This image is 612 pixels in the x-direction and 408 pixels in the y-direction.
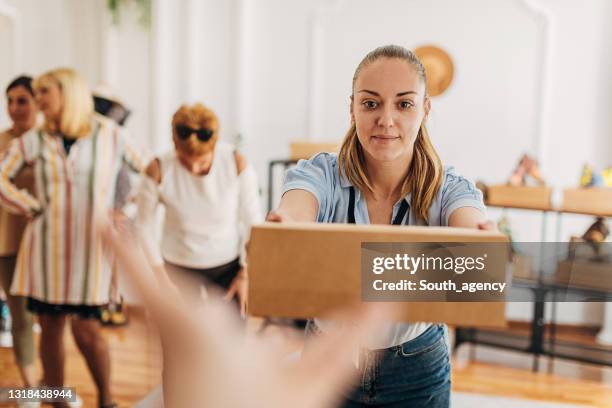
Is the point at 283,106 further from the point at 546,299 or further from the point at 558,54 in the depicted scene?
the point at 546,299

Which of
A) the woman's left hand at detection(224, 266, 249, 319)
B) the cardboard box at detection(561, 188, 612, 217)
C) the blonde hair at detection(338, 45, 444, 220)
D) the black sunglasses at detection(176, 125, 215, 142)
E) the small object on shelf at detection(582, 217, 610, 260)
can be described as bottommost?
the woman's left hand at detection(224, 266, 249, 319)

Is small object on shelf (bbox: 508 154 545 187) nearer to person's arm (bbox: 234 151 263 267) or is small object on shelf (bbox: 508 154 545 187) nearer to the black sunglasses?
person's arm (bbox: 234 151 263 267)

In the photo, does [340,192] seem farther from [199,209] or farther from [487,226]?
[199,209]

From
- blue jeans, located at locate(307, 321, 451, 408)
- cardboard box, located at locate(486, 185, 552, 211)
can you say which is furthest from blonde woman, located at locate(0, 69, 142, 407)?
cardboard box, located at locate(486, 185, 552, 211)

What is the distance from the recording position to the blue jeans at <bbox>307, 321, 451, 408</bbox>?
0.89 metres

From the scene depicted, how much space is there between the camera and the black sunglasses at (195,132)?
144 centimetres

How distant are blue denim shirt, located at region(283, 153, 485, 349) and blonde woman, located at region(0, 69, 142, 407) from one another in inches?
39.5

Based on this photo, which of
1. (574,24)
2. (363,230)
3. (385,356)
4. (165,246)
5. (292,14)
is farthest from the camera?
(292,14)

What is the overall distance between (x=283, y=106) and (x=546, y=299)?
1.46m

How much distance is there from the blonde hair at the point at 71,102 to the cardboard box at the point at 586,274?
1746 mm

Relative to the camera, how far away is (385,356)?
89 cm

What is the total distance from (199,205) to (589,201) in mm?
1044

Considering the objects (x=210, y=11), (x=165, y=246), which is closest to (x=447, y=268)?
(x=165, y=246)

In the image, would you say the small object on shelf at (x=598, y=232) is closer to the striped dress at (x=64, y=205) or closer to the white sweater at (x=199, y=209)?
the white sweater at (x=199, y=209)
